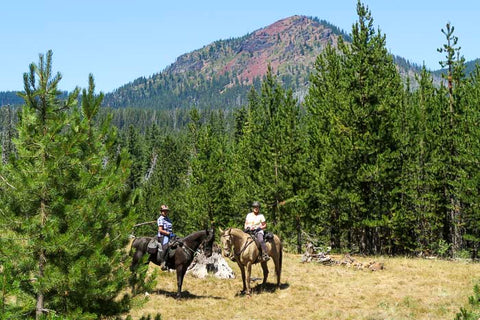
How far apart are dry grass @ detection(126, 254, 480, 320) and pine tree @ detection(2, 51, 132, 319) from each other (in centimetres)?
432

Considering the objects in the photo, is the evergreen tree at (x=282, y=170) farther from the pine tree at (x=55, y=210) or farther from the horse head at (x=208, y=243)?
the pine tree at (x=55, y=210)

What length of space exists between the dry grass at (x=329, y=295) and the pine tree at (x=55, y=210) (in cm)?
432

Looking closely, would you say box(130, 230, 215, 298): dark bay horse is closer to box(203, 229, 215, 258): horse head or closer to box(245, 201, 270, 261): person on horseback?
box(203, 229, 215, 258): horse head

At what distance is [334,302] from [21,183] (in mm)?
12230

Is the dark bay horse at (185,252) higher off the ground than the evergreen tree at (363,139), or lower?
lower

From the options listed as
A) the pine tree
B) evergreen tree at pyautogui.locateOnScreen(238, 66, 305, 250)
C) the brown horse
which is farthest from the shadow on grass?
evergreen tree at pyautogui.locateOnScreen(238, 66, 305, 250)

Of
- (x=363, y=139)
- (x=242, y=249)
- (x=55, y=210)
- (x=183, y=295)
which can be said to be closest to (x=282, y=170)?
(x=363, y=139)

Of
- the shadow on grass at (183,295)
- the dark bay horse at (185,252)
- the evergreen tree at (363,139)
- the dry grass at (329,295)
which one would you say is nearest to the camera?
the dry grass at (329,295)

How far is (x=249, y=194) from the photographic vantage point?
33938mm

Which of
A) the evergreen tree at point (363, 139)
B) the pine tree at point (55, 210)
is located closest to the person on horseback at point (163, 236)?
the pine tree at point (55, 210)

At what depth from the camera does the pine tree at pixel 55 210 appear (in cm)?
741

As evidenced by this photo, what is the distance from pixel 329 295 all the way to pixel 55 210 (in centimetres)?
1230

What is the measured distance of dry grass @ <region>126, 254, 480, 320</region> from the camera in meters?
14.4

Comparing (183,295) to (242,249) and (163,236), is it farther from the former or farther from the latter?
(242,249)
